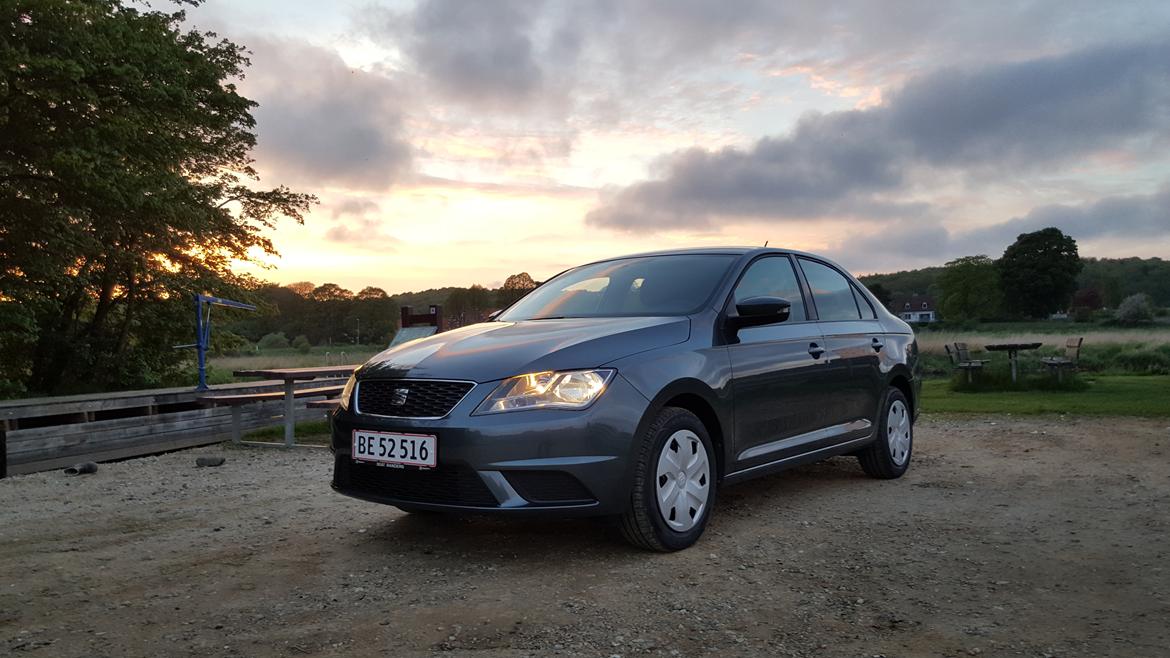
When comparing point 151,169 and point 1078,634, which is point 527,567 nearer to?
point 1078,634

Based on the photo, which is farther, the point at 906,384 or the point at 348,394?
the point at 906,384

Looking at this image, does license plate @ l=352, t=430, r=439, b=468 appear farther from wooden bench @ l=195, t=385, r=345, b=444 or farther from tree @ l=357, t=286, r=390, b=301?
tree @ l=357, t=286, r=390, b=301

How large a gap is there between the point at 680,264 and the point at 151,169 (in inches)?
547

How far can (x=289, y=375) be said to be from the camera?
8.45m

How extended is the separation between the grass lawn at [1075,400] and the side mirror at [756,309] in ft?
26.5

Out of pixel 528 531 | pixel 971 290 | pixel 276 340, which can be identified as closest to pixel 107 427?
pixel 528 531

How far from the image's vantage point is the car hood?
381 cm

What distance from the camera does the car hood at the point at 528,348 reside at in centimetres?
381

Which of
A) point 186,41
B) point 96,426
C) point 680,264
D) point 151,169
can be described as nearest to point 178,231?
point 151,169

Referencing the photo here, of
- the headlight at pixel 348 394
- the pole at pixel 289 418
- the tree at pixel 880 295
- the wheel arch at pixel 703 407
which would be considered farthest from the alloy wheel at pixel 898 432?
the pole at pixel 289 418

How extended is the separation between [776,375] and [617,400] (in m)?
1.44

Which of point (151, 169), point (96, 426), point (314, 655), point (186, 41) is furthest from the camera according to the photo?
point (186, 41)

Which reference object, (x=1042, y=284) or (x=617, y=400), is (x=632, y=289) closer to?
(x=617, y=400)

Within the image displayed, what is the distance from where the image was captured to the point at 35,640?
3.07m
